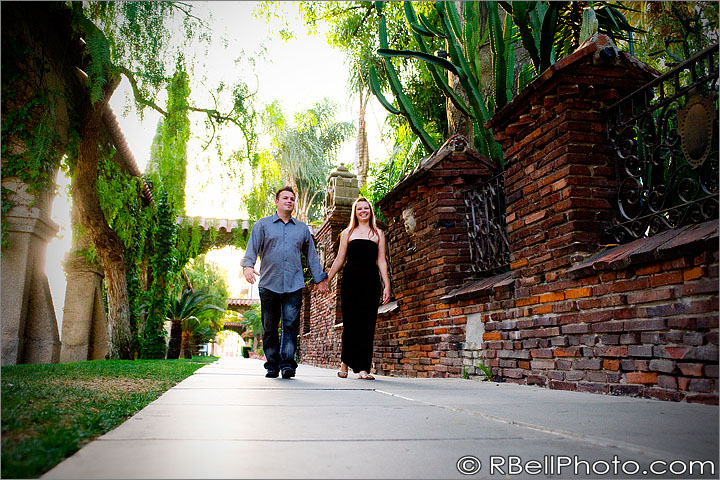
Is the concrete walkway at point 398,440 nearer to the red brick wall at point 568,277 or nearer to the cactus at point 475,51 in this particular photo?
the red brick wall at point 568,277

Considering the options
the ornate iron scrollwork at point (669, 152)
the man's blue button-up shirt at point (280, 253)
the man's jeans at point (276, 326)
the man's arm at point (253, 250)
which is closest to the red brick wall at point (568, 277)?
the ornate iron scrollwork at point (669, 152)

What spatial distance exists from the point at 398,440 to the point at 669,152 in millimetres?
3090

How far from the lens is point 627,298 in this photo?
3379mm

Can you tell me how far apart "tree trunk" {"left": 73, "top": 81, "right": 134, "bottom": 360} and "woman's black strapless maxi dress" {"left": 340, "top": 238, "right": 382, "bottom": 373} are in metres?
5.22

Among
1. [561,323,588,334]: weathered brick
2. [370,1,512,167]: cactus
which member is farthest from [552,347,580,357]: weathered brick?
[370,1,512,167]: cactus

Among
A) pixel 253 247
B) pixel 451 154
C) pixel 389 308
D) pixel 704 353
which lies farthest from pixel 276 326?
pixel 704 353

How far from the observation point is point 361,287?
5500 millimetres

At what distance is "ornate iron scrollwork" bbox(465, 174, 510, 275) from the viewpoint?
215 inches

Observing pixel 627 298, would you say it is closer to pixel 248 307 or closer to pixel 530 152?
pixel 530 152

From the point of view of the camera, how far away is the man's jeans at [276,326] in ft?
17.4

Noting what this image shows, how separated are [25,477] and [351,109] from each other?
964 inches

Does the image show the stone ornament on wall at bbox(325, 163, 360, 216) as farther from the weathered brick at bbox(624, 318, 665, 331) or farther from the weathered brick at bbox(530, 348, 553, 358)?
the weathered brick at bbox(624, 318, 665, 331)

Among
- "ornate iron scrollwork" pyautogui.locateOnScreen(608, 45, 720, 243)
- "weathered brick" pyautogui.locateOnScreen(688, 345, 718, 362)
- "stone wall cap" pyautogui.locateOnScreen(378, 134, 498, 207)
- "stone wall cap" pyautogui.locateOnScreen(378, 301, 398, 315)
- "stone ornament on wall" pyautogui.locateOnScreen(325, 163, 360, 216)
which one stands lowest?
"weathered brick" pyautogui.locateOnScreen(688, 345, 718, 362)

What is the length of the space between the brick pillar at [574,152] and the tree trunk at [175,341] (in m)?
16.3
